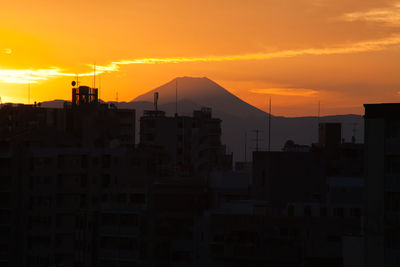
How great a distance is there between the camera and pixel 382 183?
37.0 m

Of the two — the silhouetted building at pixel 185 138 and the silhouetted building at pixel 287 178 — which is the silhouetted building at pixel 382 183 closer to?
the silhouetted building at pixel 287 178

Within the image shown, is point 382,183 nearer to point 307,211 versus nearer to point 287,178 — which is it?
point 307,211

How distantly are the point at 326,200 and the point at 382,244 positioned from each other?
3351 centimetres

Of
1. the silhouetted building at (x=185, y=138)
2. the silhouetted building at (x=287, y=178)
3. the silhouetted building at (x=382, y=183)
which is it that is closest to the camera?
the silhouetted building at (x=382, y=183)

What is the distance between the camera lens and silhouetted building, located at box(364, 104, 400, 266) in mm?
36719

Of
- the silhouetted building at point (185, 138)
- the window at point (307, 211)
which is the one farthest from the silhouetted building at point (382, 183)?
the silhouetted building at point (185, 138)

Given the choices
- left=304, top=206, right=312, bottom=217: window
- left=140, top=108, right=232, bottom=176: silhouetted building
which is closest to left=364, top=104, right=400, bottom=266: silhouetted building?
left=304, top=206, right=312, bottom=217: window

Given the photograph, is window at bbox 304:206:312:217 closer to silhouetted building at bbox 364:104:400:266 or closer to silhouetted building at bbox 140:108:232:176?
silhouetted building at bbox 364:104:400:266

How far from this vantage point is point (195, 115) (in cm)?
15438

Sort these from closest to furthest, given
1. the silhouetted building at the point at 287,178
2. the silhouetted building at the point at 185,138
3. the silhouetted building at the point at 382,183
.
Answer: the silhouetted building at the point at 382,183, the silhouetted building at the point at 287,178, the silhouetted building at the point at 185,138

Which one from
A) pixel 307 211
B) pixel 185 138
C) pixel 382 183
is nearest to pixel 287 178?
pixel 307 211

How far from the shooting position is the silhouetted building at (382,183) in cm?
3672

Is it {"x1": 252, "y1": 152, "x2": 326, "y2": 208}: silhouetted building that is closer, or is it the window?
the window

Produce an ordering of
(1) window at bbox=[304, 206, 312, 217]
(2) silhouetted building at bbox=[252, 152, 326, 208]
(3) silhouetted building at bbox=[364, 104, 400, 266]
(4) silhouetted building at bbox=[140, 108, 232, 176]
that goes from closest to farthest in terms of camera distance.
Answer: (3) silhouetted building at bbox=[364, 104, 400, 266] → (1) window at bbox=[304, 206, 312, 217] → (2) silhouetted building at bbox=[252, 152, 326, 208] → (4) silhouetted building at bbox=[140, 108, 232, 176]
